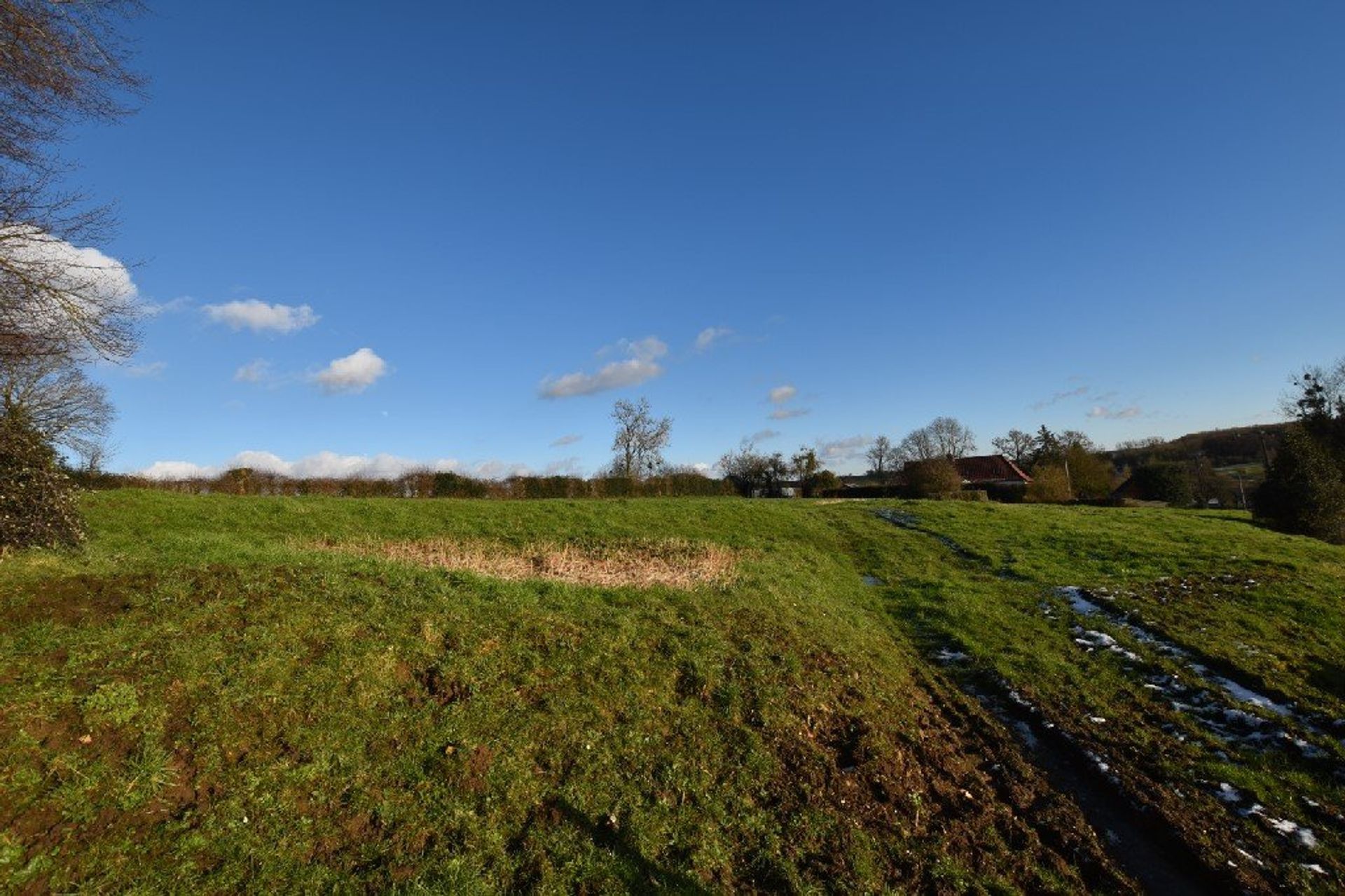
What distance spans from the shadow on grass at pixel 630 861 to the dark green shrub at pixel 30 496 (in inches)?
458

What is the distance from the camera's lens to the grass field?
5055mm

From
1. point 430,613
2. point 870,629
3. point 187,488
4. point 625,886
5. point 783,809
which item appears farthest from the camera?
point 187,488

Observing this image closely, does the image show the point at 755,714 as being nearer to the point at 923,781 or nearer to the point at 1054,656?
the point at 923,781

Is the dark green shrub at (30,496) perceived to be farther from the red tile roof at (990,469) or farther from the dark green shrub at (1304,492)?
the red tile roof at (990,469)

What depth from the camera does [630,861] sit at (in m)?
5.28

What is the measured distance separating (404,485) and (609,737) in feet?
107

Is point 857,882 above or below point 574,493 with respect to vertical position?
below

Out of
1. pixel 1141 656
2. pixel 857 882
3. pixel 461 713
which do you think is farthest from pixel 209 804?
pixel 1141 656

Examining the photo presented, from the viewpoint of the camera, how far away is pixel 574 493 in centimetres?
4075

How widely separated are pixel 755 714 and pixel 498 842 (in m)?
3.57

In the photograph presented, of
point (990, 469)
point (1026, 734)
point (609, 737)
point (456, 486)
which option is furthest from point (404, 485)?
point (990, 469)

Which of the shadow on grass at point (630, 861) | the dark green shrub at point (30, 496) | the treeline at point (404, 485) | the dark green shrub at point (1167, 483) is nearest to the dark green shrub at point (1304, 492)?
the dark green shrub at point (1167, 483)

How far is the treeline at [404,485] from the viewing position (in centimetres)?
3045

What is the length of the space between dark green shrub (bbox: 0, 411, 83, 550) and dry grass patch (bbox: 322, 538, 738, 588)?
449 cm
